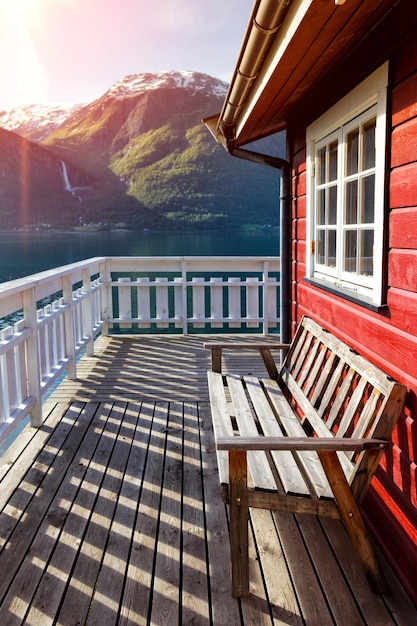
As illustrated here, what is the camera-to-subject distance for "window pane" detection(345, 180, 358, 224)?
2430mm

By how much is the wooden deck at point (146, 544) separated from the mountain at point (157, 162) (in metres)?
59.4

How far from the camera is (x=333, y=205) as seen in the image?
2812 mm

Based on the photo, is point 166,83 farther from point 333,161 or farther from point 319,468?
point 319,468

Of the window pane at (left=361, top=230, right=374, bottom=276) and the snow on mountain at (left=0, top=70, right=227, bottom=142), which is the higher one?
the snow on mountain at (left=0, top=70, right=227, bottom=142)

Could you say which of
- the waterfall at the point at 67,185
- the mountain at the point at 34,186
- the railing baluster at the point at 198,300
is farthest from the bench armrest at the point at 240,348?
the waterfall at the point at 67,185

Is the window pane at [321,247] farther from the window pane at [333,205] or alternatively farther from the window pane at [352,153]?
the window pane at [352,153]

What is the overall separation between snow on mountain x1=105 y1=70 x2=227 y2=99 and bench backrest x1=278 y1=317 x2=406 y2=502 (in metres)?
115

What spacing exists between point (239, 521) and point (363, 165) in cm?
159

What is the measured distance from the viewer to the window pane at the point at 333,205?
2.78m

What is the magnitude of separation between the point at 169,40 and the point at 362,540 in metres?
96.4

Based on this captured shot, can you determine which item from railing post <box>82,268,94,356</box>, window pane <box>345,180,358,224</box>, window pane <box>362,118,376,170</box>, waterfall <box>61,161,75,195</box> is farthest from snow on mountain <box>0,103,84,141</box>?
window pane <box>362,118,376,170</box>

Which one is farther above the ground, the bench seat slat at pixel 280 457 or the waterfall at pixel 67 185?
the waterfall at pixel 67 185

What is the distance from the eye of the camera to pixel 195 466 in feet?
9.52

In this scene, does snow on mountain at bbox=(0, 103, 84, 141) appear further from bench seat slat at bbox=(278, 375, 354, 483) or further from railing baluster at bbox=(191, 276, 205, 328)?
bench seat slat at bbox=(278, 375, 354, 483)
